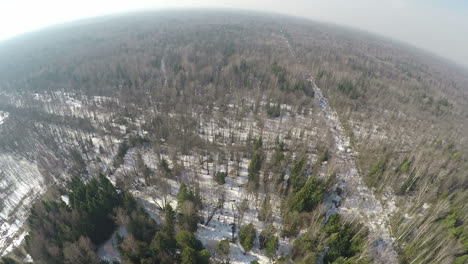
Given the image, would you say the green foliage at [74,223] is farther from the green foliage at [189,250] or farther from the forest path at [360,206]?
the forest path at [360,206]

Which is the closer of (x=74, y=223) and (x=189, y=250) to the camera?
(x=189, y=250)

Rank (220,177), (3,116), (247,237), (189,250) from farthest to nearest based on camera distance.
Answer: (3,116), (220,177), (247,237), (189,250)

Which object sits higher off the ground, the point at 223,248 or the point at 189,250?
the point at 189,250

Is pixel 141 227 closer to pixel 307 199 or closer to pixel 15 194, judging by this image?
pixel 307 199

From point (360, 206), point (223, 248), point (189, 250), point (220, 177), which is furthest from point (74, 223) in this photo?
point (360, 206)

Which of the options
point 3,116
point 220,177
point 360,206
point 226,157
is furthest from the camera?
point 3,116

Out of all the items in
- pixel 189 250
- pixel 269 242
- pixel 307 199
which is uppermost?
pixel 307 199

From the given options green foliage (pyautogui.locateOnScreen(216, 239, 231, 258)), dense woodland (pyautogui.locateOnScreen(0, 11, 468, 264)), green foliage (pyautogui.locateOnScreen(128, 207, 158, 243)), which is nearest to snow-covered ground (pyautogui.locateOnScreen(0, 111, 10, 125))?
dense woodland (pyautogui.locateOnScreen(0, 11, 468, 264))
